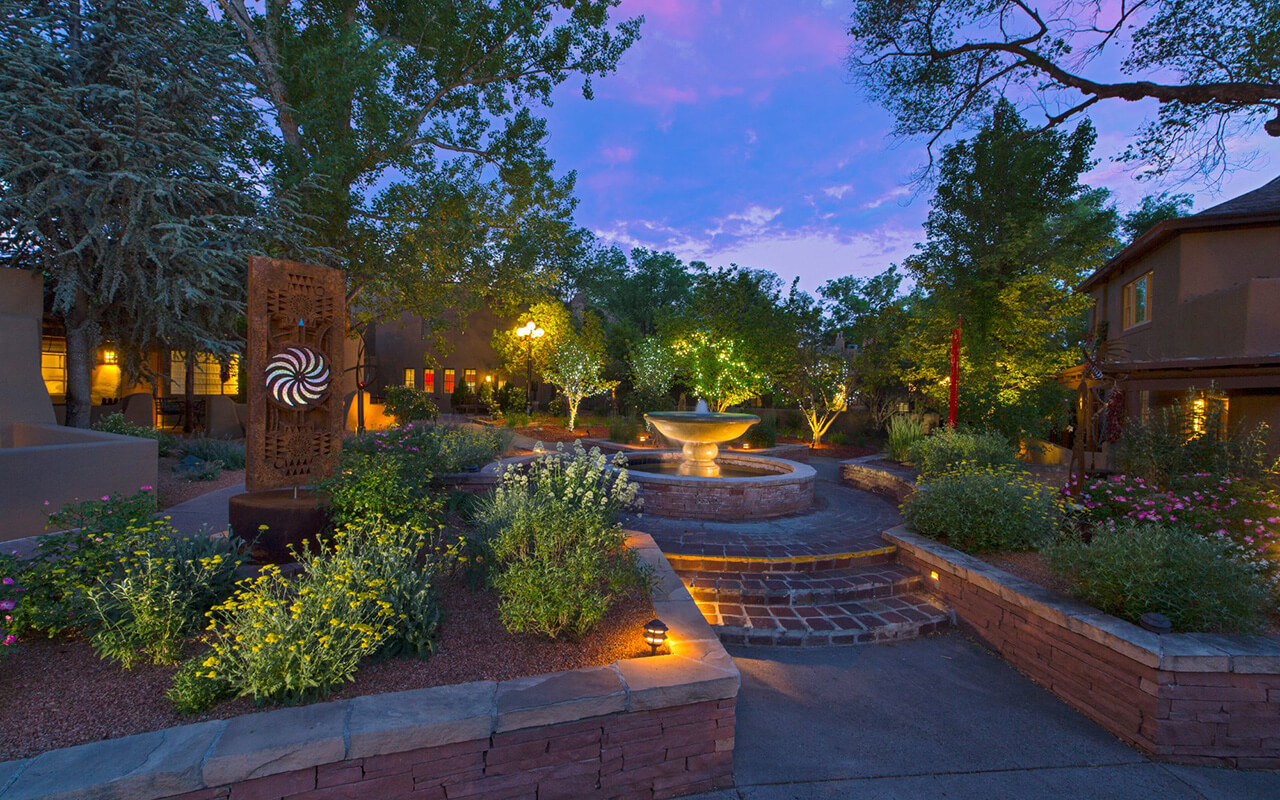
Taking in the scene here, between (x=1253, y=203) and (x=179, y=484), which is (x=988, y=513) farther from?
(x=179, y=484)

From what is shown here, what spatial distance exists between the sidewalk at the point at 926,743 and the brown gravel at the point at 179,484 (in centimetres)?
806

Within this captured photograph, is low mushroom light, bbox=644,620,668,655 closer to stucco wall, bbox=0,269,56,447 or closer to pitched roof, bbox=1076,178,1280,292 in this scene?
stucco wall, bbox=0,269,56,447

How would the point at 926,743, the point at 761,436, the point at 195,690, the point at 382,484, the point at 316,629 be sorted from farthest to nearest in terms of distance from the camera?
1. the point at 761,436
2. the point at 382,484
3. the point at 926,743
4. the point at 316,629
5. the point at 195,690

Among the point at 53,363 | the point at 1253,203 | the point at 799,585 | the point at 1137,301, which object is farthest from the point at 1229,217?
the point at 53,363

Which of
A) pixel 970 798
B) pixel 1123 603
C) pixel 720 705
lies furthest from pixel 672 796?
pixel 1123 603

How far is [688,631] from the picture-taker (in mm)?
3439

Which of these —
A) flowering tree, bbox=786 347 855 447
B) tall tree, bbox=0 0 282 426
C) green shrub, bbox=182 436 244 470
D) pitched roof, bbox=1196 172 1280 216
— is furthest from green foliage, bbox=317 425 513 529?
pitched roof, bbox=1196 172 1280 216

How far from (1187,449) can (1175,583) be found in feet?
8.05

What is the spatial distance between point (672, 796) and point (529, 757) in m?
0.81

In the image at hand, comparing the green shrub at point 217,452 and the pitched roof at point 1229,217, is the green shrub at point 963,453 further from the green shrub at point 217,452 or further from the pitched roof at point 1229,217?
the green shrub at point 217,452

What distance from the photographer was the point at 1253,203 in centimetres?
1015

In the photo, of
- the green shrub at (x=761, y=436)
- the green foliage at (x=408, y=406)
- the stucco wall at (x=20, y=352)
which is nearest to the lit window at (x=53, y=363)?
the stucco wall at (x=20, y=352)

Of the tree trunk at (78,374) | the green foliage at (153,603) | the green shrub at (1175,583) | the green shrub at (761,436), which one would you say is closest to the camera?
the green foliage at (153,603)

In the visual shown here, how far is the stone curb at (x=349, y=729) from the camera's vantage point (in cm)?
200
